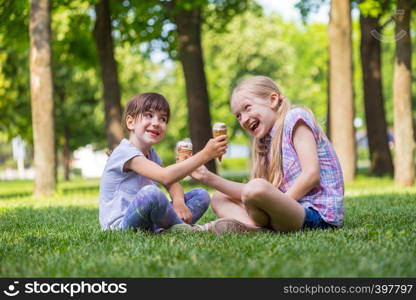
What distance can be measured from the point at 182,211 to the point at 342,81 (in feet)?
29.3

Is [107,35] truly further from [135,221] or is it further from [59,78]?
[59,78]

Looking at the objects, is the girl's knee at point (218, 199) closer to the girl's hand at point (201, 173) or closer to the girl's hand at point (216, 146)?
the girl's hand at point (201, 173)

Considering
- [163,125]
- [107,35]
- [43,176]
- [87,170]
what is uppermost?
[107,35]

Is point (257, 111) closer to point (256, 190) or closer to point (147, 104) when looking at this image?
point (256, 190)

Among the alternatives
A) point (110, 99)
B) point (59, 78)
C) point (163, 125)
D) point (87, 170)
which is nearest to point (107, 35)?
point (110, 99)

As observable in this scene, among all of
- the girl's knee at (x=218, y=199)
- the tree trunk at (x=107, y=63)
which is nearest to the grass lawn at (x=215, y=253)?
the girl's knee at (x=218, y=199)

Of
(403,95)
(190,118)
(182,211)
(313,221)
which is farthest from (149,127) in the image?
(190,118)

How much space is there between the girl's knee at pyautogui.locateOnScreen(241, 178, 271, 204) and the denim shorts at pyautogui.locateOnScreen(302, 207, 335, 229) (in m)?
0.60

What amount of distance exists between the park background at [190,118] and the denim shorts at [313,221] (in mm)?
210

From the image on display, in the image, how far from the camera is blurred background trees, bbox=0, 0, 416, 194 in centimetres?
1373

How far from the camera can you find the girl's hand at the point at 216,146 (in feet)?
15.5

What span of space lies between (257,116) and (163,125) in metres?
0.77

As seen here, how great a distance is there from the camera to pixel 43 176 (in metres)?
12.9

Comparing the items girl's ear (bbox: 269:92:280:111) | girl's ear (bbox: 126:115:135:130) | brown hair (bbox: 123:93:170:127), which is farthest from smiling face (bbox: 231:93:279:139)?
girl's ear (bbox: 126:115:135:130)
